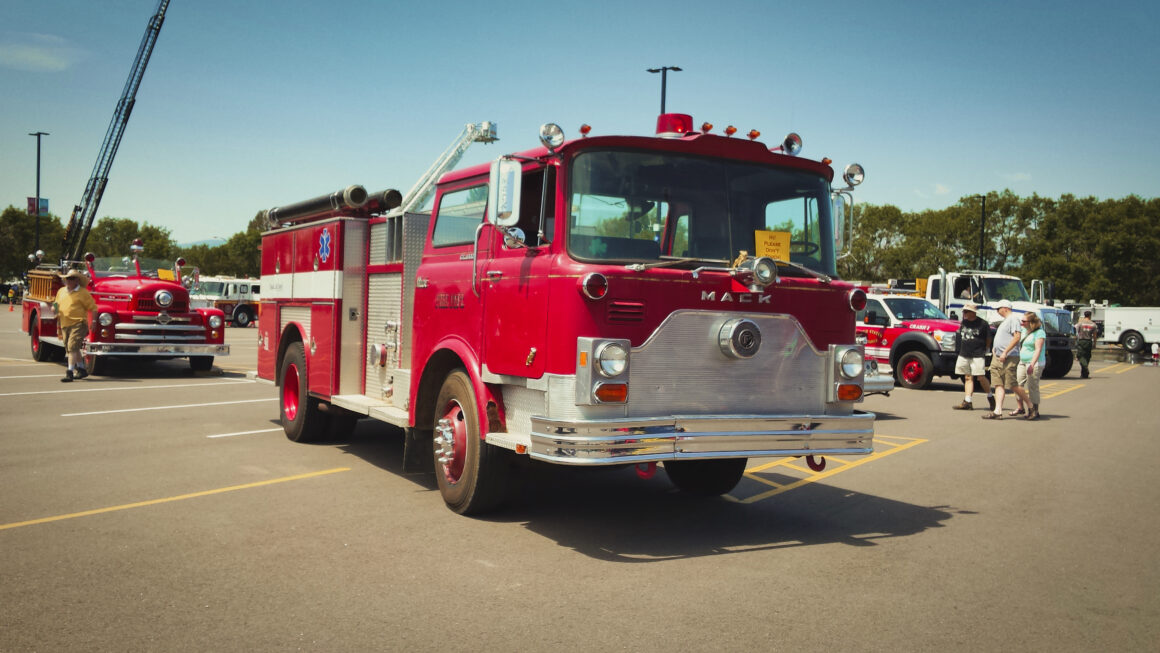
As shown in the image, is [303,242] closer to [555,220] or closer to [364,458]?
[364,458]

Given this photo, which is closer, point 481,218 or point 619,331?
point 619,331

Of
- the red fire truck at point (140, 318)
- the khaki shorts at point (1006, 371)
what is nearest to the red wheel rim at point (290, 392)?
the red fire truck at point (140, 318)

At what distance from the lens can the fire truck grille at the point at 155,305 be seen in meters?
16.5

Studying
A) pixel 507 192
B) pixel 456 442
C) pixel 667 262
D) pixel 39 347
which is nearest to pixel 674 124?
pixel 667 262

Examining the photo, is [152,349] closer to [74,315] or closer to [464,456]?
[74,315]

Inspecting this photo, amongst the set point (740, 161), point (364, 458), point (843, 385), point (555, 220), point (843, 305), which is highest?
point (740, 161)

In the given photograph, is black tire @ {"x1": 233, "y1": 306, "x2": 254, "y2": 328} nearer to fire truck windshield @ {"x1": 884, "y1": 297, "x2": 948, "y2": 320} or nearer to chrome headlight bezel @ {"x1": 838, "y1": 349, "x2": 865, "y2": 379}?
fire truck windshield @ {"x1": 884, "y1": 297, "x2": 948, "y2": 320}

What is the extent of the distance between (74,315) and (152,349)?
151 centimetres

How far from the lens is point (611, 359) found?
530 cm

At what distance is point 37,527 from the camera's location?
5.87 meters

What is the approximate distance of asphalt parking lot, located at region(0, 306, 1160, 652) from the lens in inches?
166

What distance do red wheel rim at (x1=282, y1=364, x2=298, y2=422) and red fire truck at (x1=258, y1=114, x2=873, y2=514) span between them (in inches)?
109

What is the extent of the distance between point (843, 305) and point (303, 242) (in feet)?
18.8

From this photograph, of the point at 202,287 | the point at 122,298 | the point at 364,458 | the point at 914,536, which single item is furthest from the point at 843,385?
the point at 202,287
